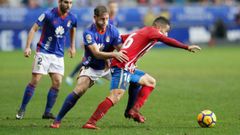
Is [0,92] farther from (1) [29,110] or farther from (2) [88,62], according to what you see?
(2) [88,62]

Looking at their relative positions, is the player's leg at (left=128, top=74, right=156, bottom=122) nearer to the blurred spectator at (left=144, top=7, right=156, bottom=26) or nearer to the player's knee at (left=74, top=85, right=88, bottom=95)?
the player's knee at (left=74, top=85, right=88, bottom=95)

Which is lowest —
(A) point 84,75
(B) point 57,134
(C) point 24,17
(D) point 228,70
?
(B) point 57,134

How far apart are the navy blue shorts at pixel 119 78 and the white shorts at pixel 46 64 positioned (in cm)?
181

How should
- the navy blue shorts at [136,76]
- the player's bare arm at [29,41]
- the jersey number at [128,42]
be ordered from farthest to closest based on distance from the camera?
the player's bare arm at [29,41] → the navy blue shorts at [136,76] → the jersey number at [128,42]

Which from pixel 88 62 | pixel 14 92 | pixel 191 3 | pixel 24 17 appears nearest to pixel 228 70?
pixel 14 92

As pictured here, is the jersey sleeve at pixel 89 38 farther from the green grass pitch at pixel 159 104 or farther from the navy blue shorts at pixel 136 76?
the green grass pitch at pixel 159 104

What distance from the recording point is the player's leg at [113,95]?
9.85 metres

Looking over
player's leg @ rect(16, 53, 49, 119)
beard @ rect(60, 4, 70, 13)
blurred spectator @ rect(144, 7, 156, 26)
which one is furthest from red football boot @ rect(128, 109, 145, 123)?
blurred spectator @ rect(144, 7, 156, 26)

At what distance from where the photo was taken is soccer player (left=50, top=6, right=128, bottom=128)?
998 cm

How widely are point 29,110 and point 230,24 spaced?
28764 millimetres

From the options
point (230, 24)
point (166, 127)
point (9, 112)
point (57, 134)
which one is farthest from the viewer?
point (230, 24)

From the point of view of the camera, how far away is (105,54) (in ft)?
32.5

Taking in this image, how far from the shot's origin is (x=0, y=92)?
52.2 ft

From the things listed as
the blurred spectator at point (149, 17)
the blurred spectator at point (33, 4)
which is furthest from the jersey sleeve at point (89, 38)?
the blurred spectator at point (149, 17)
